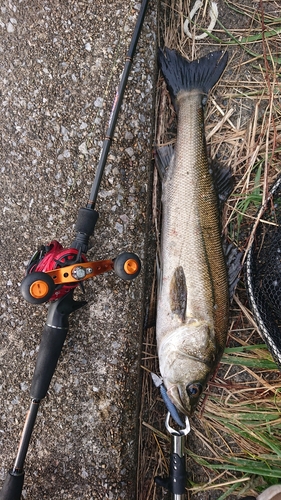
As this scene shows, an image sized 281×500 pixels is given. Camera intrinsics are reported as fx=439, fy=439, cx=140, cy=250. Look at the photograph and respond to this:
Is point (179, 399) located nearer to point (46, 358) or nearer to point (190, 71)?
point (46, 358)

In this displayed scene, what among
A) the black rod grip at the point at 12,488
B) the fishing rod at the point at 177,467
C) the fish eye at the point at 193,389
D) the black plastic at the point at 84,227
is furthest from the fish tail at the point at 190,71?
the black rod grip at the point at 12,488

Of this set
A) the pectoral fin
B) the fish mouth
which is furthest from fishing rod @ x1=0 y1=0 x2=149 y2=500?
the fish mouth

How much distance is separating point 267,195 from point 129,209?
3.03 ft

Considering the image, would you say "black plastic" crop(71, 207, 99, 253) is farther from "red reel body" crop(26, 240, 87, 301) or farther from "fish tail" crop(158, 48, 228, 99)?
"fish tail" crop(158, 48, 228, 99)

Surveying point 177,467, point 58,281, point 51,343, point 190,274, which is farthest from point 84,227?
point 177,467

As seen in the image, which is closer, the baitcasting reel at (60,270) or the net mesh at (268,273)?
the baitcasting reel at (60,270)

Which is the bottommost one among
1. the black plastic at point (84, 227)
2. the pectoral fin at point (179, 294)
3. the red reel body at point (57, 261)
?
the pectoral fin at point (179, 294)

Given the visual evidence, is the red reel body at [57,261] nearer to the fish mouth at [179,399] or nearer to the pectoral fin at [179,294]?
the pectoral fin at [179,294]

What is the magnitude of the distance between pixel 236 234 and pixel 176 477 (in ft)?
5.31

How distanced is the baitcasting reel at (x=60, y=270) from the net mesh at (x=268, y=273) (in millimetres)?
948

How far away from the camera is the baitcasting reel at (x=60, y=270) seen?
201 centimetres

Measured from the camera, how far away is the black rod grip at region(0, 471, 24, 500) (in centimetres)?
223

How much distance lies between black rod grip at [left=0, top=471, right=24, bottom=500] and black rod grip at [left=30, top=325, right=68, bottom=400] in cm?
42

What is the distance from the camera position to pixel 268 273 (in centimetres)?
284
